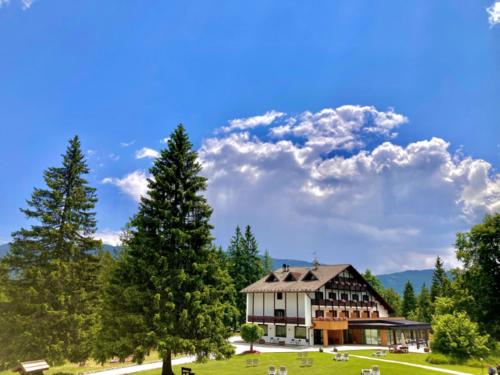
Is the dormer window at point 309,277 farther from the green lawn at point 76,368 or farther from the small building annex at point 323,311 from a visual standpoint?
the green lawn at point 76,368

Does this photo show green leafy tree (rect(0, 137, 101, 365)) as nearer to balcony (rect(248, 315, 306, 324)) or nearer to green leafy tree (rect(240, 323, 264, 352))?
green leafy tree (rect(240, 323, 264, 352))

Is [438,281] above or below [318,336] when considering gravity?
above

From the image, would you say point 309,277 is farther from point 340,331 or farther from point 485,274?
point 485,274

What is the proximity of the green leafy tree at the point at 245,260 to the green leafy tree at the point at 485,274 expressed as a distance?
41.3 meters

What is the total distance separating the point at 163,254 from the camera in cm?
2477

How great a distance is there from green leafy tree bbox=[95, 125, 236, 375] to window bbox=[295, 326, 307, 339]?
1063 inches

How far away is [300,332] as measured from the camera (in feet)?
164

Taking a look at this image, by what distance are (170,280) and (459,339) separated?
25.7 metres

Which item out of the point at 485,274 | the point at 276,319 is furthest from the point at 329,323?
the point at 485,274

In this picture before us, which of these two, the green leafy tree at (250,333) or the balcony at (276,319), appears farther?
the balcony at (276,319)

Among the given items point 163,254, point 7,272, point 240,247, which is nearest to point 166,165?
point 163,254

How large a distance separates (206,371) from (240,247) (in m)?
43.2

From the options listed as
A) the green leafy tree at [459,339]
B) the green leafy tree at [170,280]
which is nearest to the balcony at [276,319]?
the green leafy tree at [459,339]

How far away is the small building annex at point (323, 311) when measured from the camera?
48500 mm
